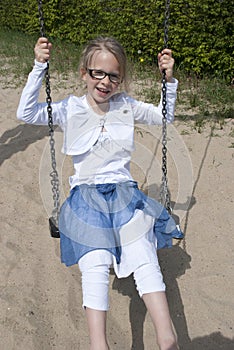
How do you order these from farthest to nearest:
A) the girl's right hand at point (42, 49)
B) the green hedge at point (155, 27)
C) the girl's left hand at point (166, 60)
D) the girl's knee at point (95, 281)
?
the green hedge at point (155, 27), the girl's left hand at point (166, 60), the girl's right hand at point (42, 49), the girl's knee at point (95, 281)

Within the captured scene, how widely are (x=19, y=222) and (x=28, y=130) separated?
1643mm

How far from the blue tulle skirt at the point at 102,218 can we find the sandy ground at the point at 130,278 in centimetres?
A: 42

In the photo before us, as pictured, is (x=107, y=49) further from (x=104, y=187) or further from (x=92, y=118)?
(x=104, y=187)

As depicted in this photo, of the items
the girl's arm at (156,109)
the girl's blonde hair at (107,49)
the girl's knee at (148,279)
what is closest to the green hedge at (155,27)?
the girl's arm at (156,109)

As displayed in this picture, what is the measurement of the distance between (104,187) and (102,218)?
0.60 feet

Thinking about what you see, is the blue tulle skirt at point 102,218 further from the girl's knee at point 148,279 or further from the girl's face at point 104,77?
the girl's face at point 104,77

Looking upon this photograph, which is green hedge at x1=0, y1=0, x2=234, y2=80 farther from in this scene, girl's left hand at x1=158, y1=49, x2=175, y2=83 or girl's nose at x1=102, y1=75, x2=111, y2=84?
girl's nose at x1=102, y1=75, x2=111, y2=84

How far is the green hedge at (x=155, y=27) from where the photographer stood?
17.5ft

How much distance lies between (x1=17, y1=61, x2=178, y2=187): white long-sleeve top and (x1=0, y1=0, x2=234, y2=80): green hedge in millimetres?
3352

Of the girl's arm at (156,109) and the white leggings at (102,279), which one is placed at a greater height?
the girl's arm at (156,109)

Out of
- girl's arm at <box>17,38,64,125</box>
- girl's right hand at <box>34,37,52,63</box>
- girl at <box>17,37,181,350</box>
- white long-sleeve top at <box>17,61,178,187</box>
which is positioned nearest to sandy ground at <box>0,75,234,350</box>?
girl at <box>17,37,181,350</box>

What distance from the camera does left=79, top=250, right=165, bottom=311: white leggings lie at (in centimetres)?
182

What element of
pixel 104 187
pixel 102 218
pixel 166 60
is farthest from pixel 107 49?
pixel 102 218

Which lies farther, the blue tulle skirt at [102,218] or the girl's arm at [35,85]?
the girl's arm at [35,85]
